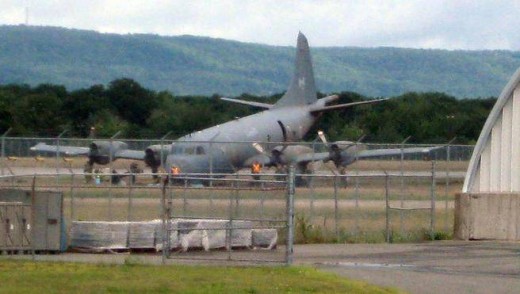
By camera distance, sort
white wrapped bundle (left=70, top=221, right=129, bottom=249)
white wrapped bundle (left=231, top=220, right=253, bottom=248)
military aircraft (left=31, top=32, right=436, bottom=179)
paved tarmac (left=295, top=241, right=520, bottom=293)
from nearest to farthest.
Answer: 1. paved tarmac (left=295, top=241, right=520, bottom=293)
2. white wrapped bundle (left=70, top=221, right=129, bottom=249)
3. white wrapped bundle (left=231, top=220, right=253, bottom=248)
4. military aircraft (left=31, top=32, right=436, bottom=179)

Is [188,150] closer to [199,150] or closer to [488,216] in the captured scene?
[199,150]

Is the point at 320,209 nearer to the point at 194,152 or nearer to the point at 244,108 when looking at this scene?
the point at 194,152

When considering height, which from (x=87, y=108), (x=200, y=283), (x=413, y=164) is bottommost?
(x=200, y=283)

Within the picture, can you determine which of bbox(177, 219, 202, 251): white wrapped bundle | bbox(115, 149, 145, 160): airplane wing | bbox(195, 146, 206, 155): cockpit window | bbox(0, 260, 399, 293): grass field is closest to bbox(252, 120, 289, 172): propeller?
bbox(195, 146, 206, 155): cockpit window

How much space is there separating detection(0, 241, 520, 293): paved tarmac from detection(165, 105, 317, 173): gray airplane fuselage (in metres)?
17.0

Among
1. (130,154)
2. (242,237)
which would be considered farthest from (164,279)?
(130,154)

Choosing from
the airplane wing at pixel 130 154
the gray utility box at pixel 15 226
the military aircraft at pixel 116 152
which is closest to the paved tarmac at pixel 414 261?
the gray utility box at pixel 15 226

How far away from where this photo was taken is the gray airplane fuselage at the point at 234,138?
50.4 m

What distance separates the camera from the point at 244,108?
106 metres

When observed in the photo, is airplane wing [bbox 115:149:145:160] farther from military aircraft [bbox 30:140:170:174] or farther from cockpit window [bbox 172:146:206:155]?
cockpit window [bbox 172:146:206:155]

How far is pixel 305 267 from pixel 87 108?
63.8 metres

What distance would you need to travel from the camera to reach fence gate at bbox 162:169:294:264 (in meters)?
23.1

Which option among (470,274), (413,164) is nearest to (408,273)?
(470,274)

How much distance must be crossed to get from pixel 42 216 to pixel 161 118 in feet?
176
